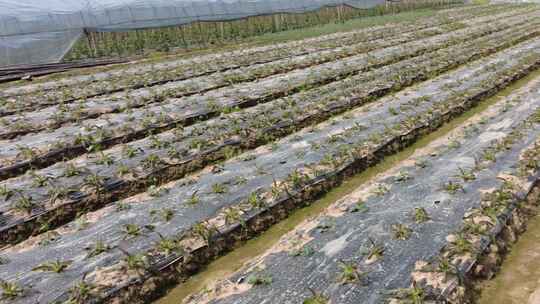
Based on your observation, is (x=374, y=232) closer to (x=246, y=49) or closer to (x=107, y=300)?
(x=107, y=300)

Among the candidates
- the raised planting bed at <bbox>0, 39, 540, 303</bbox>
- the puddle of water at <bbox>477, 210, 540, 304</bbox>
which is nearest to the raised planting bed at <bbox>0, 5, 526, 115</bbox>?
the raised planting bed at <bbox>0, 39, 540, 303</bbox>

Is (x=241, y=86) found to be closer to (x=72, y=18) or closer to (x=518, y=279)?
(x=518, y=279)

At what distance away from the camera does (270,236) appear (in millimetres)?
5426

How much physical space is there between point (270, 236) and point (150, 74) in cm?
1021

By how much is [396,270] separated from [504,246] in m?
1.42

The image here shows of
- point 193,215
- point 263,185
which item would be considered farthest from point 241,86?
point 193,215

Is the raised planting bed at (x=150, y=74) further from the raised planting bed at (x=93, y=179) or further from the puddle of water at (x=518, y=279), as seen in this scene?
the puddle of water at (x=518, y=279)

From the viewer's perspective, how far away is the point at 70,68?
16969mm

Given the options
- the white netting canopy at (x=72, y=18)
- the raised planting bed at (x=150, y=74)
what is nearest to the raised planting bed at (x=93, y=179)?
the raised planting bed at (x=150, y=74)

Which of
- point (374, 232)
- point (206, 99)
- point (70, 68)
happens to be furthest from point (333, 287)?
point (70, 68)

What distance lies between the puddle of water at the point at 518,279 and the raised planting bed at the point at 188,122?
14.6 feet

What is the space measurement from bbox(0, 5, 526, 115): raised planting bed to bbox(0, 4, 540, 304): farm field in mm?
194

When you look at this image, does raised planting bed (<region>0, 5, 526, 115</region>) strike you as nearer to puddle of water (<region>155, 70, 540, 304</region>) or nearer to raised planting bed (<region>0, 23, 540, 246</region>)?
raised planting bed (<region>0, 23, 540, 246</region>)

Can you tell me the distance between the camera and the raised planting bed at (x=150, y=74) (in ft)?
38.0
